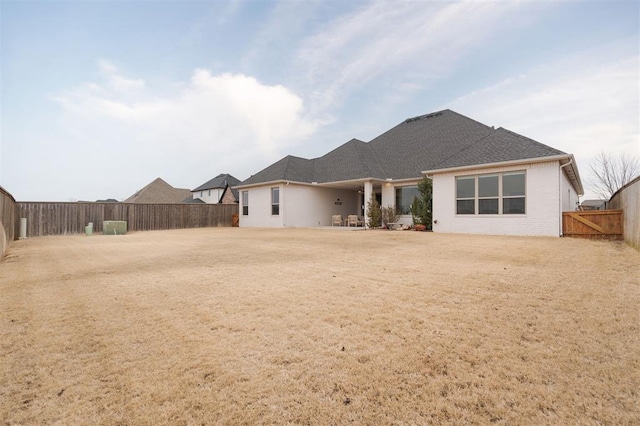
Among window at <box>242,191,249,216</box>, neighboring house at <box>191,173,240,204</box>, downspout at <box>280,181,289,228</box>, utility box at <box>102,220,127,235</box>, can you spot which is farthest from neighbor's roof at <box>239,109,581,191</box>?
neighboring house at <box>191,173,240,204</box>

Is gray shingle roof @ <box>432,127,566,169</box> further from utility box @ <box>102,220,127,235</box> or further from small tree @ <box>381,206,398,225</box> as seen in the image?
utility box @ <box>102,220,127,235</box>

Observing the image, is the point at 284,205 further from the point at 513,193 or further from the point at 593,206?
the point at 593,206

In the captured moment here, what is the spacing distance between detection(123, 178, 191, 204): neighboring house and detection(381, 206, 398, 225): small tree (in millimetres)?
36185

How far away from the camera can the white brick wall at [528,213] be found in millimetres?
11398

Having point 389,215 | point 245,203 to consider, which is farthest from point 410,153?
point 245,203

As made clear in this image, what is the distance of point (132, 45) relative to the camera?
12.9 m

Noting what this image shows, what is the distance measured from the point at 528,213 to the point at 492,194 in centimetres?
162

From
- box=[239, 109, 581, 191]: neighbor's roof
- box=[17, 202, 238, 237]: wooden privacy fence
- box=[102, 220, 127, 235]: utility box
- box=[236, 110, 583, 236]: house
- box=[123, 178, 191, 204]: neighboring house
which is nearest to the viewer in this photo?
box=[236, 110, 583, 236]: house

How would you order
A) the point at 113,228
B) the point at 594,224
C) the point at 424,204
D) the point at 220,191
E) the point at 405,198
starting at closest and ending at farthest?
1. the point at 594,224
2. the point at 424,204
3. the point at 113,228
4. the point at 405,198
5. the point at 220,191

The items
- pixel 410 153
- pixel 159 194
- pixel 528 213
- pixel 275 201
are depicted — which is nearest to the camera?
pixel 528 213

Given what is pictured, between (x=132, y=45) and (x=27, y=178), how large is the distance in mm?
19179

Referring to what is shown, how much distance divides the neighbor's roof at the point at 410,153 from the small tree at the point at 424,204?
0.83m

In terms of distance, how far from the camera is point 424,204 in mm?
15391

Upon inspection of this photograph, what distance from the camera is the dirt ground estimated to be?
166 cm
